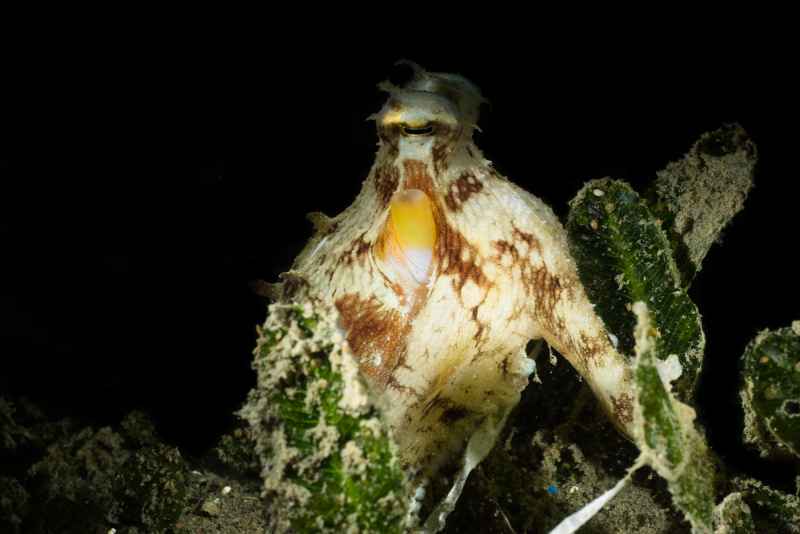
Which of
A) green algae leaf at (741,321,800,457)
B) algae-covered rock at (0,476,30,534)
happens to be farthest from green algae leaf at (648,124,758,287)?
algae-covered rock at (0,476,30,534)

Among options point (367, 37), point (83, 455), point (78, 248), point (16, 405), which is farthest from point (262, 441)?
point (367, 37)

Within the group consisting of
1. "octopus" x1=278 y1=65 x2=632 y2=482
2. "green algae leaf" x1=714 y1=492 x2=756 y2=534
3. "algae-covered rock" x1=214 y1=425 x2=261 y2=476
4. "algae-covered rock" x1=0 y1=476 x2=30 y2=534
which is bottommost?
"algae-covered rock" x1=0 y1=476 x2=30 y2=534

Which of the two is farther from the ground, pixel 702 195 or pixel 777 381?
pixel 702 195

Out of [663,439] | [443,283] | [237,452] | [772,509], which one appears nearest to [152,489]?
[237,452]

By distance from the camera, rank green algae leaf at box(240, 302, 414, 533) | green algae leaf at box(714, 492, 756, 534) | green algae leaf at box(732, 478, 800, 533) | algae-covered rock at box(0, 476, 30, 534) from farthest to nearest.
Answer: algae-covered rock at box(0, 476, 30, 534)
green algae leaf at box(732, 478, 800, 533)
green algae leaf at box(714, 492, 756, 534)
green algae leaf at box(240, 302, 414, 533)

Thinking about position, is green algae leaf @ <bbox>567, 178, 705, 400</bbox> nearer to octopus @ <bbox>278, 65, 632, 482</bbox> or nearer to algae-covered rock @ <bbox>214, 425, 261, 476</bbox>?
octopus @ <bbox>278, 65, 632, 482</bbox>

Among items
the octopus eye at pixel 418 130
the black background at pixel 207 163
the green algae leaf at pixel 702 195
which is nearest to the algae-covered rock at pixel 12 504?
the black background at pixel 207 163

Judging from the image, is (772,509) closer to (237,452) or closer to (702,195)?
(702,195)
